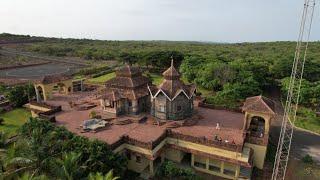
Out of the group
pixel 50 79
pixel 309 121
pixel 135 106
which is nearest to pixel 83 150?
pixel 135 106

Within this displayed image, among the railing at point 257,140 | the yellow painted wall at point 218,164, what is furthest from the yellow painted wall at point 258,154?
the yellow painted wall at point 218,164

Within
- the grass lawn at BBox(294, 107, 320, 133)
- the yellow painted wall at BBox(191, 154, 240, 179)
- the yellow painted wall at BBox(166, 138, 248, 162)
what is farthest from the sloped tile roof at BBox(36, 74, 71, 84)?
the grass lawn at BBox(294, 107, 320, 133)

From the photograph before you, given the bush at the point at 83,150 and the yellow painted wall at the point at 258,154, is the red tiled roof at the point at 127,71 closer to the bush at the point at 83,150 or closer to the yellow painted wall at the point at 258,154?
the bush at the point at 83,150

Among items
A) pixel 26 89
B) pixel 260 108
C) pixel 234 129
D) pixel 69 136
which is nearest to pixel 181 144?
pixel 234 129

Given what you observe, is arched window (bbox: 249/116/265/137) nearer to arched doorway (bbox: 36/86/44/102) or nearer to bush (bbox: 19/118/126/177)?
bush (bbox: 19/118/126/177)

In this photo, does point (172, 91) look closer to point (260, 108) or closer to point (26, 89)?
point (260, 108)

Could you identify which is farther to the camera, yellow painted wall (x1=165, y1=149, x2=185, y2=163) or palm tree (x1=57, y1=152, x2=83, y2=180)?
yellow painted wall (x1=165, y1=149, x2=185, y2=163)
